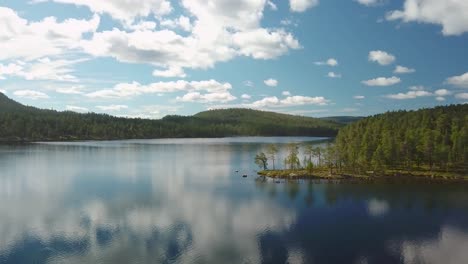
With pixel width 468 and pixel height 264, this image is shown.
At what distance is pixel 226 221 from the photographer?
218 feet

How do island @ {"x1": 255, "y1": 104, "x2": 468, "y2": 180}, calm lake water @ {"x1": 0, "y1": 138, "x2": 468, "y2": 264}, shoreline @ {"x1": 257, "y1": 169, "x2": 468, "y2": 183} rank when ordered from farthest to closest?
island @ {"x1": 255, "y1": 104, "x2": 468, "y2": 180} < shoreline @ {"x1": 257, "y1": 169, "x2": 468, "y2": 183} < calm lake water @ {"x1": 0, "y1": 138, "x2": 468, "y2": 264}

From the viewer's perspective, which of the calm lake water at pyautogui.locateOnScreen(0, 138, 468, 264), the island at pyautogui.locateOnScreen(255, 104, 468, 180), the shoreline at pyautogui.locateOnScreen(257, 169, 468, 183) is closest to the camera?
the calm lake water at pyautogui.locateOnScreen(0, 138, 468, 264)

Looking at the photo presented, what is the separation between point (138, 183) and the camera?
10681 centimetres

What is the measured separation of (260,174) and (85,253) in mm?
78406

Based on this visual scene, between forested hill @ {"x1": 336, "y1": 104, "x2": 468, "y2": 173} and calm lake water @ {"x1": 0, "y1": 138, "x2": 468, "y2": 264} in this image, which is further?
forested hill @ {"x1": 336, "y1": 104, "x2": 468, "y2": 173}

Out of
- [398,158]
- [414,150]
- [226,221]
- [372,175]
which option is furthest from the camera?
[398,158]

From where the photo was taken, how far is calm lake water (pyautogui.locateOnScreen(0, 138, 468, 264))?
5059 cm

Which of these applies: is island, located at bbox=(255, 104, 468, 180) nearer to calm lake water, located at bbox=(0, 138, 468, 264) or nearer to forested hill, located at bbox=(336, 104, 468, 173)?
forested hill, located at bbox=(336, 104, 468, 173)

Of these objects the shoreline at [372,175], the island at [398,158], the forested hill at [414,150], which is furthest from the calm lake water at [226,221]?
the forested hill at [414,150]

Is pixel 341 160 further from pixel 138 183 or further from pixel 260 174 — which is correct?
pixel 138 183

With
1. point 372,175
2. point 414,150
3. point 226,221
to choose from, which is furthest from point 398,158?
point 226,221

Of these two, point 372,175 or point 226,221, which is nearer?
point 226,221

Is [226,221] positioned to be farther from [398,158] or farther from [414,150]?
[414,150]

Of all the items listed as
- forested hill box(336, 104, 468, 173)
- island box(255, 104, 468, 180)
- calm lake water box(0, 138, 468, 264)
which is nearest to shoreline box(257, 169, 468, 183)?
island box(255, 104, 468, 180)
